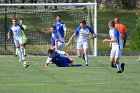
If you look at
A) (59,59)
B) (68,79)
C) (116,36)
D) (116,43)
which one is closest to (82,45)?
(59,59)

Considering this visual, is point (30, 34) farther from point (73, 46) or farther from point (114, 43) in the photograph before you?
point (114, 43)

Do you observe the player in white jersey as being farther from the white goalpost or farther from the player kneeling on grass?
the white goalpost

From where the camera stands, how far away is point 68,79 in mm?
18578

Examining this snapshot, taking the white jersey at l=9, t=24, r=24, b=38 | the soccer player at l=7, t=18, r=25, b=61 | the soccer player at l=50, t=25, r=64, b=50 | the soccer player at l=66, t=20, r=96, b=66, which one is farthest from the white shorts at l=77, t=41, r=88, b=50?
the white jersey at l=9, t=24, r=24, b=38

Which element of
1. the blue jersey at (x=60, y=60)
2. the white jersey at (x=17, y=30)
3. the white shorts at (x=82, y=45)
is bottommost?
the blue jersey at (x=60, y=60)

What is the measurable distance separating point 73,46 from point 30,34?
441 cm

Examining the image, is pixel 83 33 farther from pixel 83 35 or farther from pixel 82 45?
pixel 82 45

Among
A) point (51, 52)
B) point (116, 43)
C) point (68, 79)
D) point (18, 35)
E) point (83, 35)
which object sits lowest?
point (68, 79)

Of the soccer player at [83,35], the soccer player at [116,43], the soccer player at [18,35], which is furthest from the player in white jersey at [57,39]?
the soccer player at [116,43]

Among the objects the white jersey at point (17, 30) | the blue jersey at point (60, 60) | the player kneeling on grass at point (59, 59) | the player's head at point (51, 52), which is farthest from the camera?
the white jersey at point (17, 30)

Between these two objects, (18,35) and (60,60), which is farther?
(18,35)

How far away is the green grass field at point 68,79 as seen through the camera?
15832 millimetres

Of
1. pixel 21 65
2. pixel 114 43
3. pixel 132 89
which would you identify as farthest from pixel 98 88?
pixel 21 65

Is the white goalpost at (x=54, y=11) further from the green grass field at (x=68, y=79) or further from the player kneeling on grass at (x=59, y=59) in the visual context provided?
the player kneeling on grass at (x=59, y=59)
